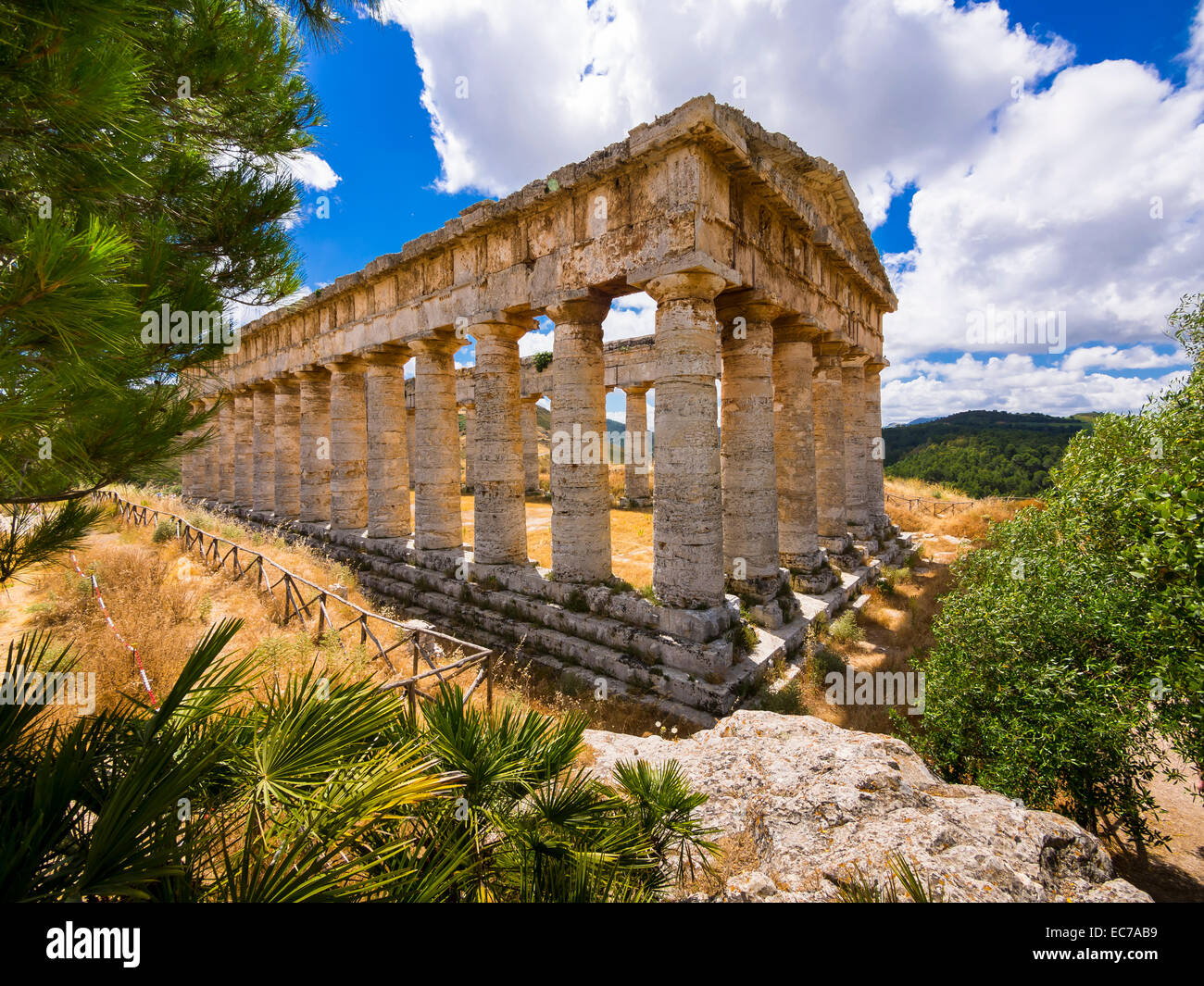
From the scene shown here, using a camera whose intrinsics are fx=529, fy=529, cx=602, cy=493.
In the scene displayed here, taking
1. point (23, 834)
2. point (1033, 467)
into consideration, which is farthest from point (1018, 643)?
point (1033, 467)

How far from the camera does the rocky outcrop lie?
2.63 metres

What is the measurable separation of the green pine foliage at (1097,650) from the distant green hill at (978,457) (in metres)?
34.3

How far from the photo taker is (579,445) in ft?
28.6

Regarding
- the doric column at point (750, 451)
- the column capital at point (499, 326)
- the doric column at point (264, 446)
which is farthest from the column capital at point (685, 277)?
the doric column at point (264, 446)

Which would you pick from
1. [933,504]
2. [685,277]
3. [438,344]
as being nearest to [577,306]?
[685,277]

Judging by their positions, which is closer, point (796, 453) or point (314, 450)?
point (796, 453)

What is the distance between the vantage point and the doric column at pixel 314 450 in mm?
15688

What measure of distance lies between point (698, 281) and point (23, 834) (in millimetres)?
7622

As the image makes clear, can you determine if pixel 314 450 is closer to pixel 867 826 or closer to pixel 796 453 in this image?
pixel 796 453

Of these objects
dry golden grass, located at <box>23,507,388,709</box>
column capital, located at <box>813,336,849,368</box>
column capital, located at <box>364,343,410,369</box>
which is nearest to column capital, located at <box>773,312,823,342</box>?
column capital, located at <box>813,336,849,368</box>

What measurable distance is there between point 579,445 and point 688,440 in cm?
202

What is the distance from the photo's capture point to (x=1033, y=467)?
1785 inches
